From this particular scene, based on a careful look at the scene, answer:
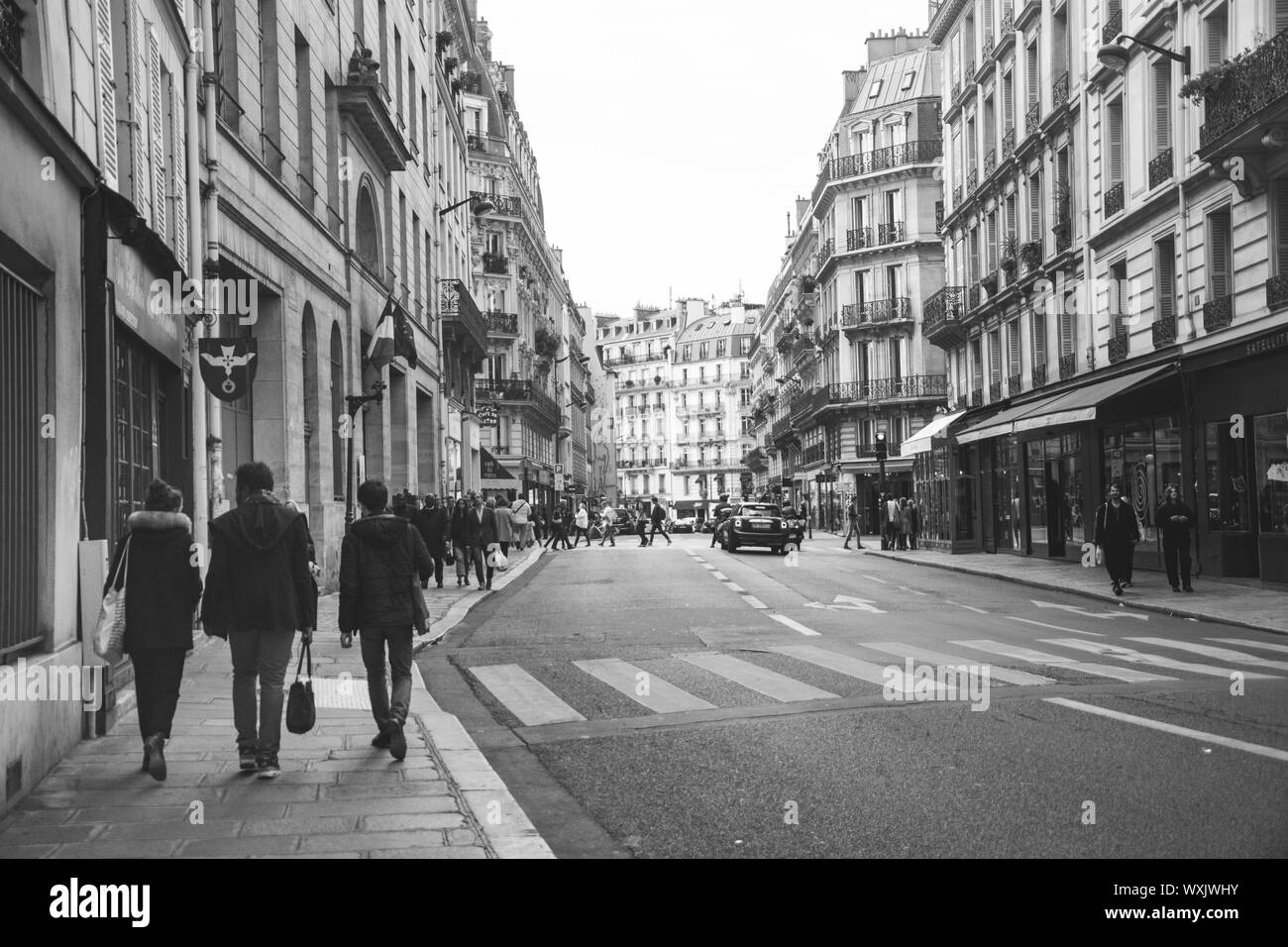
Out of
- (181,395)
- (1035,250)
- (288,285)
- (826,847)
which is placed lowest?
(826,847)

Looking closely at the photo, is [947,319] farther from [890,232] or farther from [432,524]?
[890,232]

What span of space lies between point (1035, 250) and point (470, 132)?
119ft

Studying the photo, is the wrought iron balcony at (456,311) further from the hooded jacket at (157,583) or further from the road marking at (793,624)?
the hooded jacket at (157,583)

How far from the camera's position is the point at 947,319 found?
42.9 meters

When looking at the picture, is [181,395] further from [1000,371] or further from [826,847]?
[1000,371]

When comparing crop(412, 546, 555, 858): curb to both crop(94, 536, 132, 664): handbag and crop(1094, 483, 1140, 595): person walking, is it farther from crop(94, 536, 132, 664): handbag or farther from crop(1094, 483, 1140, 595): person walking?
crop(1094, 483, 1140, 595): person walking

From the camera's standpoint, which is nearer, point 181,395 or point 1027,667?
point 1027,667

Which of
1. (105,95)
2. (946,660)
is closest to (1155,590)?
(946,660)

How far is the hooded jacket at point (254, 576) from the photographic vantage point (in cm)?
771

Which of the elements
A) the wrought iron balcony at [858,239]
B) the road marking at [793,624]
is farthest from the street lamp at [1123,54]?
the wrought iron balcony at [858,239]

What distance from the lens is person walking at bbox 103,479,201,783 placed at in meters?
7.63

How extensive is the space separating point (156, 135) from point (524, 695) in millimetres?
7189
